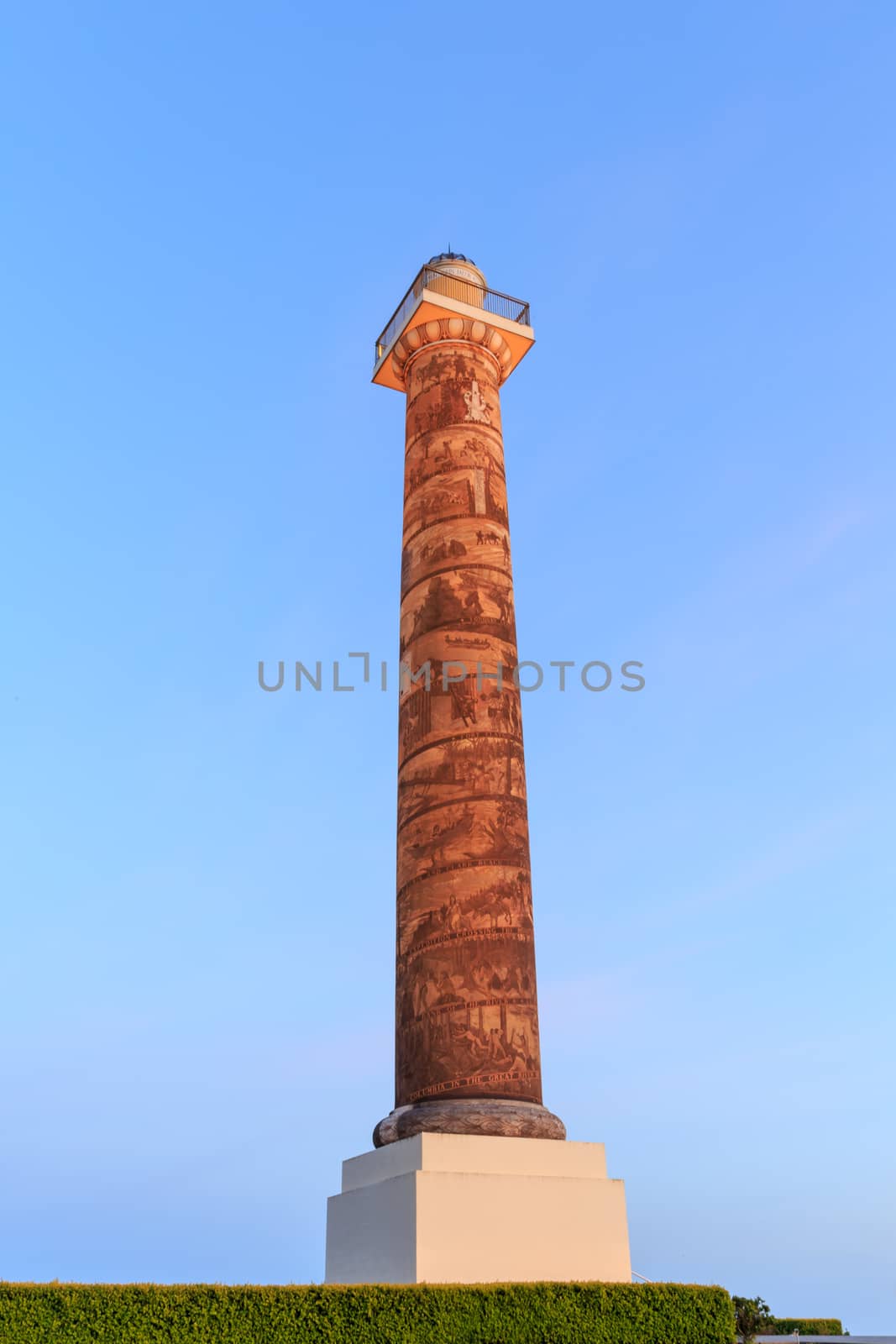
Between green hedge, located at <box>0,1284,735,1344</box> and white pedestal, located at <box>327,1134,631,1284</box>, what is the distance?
35 centimetres

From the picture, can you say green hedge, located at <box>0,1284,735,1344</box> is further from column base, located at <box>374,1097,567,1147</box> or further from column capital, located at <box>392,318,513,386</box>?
column capital, located at <box>392,318,513,386</box>

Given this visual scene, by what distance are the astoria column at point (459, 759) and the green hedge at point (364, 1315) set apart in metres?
1.41

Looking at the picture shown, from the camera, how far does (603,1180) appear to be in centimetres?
1004

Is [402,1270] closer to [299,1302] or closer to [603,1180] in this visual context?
[299,1302]

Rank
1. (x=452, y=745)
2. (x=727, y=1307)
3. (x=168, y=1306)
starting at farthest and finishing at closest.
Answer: (x=452, y=745)
(x=727, y=1307)
(x=168, y=1306)

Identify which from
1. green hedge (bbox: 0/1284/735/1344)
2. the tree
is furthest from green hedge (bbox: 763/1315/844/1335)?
green hedge (bbox: 0/1284/735/1344)

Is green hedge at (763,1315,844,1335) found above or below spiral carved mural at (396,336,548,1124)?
below

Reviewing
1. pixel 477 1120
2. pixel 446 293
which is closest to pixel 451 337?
pixel 446 293

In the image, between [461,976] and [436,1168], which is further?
[461,976]

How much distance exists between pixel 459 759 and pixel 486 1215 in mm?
4010

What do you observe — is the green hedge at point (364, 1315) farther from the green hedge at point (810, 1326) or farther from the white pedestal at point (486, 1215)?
the green hedge at point (810, 1326)

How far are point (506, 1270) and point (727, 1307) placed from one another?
1920 mm

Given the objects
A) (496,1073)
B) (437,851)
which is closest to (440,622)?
(437,851)

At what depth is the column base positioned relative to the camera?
32.1ft
